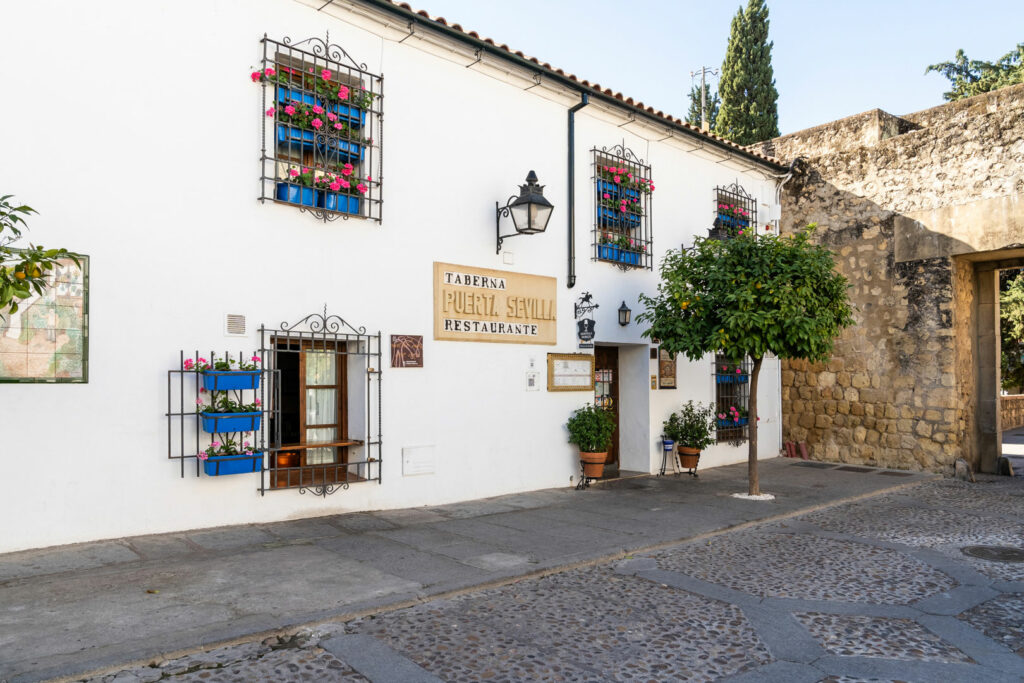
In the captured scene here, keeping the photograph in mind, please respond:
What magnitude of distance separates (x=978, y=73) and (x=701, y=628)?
2879cm

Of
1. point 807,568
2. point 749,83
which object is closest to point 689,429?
point 807,568

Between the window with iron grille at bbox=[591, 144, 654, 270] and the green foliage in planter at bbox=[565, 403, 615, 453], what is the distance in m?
2.22

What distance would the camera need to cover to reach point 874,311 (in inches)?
490

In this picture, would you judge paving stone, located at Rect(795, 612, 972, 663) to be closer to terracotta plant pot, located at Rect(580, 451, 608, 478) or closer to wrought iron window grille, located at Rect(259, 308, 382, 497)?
wrought iron window grille, located at Rect(259, 308, 382, 497)

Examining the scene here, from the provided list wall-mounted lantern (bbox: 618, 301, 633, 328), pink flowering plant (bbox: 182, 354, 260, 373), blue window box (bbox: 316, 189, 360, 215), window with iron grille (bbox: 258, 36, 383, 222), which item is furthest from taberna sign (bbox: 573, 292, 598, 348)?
pink flowering plant (bbox: 182, 354, 260, 373)

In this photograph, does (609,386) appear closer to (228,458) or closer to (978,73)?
(228,458)

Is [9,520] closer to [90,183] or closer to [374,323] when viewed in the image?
[90,183]

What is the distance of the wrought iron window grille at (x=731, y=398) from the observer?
1217 cm

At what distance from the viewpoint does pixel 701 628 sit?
4.50 meters

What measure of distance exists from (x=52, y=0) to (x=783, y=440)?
12502 mm

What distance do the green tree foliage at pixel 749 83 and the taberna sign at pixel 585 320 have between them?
1866 cm

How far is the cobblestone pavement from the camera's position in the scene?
12.5 feet

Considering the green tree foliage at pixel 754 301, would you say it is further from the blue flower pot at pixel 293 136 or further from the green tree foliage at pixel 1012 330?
the green tree foliage at pixel 1012 330

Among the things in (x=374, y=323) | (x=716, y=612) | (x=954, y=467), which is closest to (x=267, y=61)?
(x=374, y=323)
